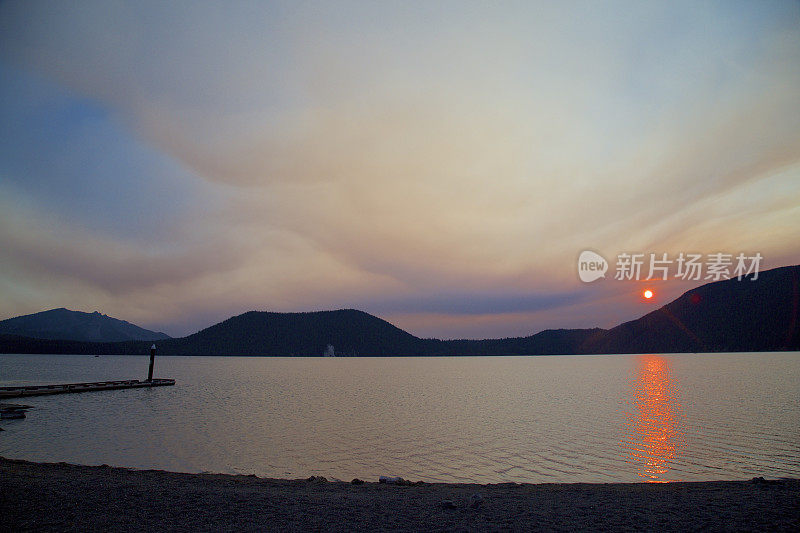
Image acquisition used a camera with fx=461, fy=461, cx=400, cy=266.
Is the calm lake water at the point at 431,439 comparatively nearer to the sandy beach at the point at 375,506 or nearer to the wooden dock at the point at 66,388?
the wooden dock at the point at 66,388

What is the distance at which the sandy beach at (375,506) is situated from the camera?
10.6 meters

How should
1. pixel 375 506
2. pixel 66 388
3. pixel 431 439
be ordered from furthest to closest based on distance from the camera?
pixel 66 388, pixel 431 439, pixel 375 506

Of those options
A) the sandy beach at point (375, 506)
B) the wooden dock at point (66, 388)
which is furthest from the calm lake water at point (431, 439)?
the sandy beach at point (375, 506)

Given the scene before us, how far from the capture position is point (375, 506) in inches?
497

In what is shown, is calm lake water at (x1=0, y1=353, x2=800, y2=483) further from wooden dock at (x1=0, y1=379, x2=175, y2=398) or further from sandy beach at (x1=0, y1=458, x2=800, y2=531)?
sandy beach at (x1=0, y1=458, x2=800, y2=531)

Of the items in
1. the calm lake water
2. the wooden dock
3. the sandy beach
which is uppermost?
the sandy beach

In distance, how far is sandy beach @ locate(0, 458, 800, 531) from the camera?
10.6 m

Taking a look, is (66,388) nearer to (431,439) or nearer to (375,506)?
(431,439)

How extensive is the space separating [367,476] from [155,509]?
393 inches

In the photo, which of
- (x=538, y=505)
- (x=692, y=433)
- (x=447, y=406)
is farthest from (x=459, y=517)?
(x=447, y=406)

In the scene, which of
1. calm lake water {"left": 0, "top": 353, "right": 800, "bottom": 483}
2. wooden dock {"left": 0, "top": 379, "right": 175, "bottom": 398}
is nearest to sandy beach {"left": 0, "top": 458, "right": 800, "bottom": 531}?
calm lake water {"left": 0, "top": 353, "right": 800, "bottom": 483}

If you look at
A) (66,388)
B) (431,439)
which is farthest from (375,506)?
(66,388)

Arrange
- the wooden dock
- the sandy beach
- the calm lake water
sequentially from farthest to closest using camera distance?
the wooden dock
the calm lake water
the sandy beach

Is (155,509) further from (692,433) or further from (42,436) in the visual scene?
(692,433)
